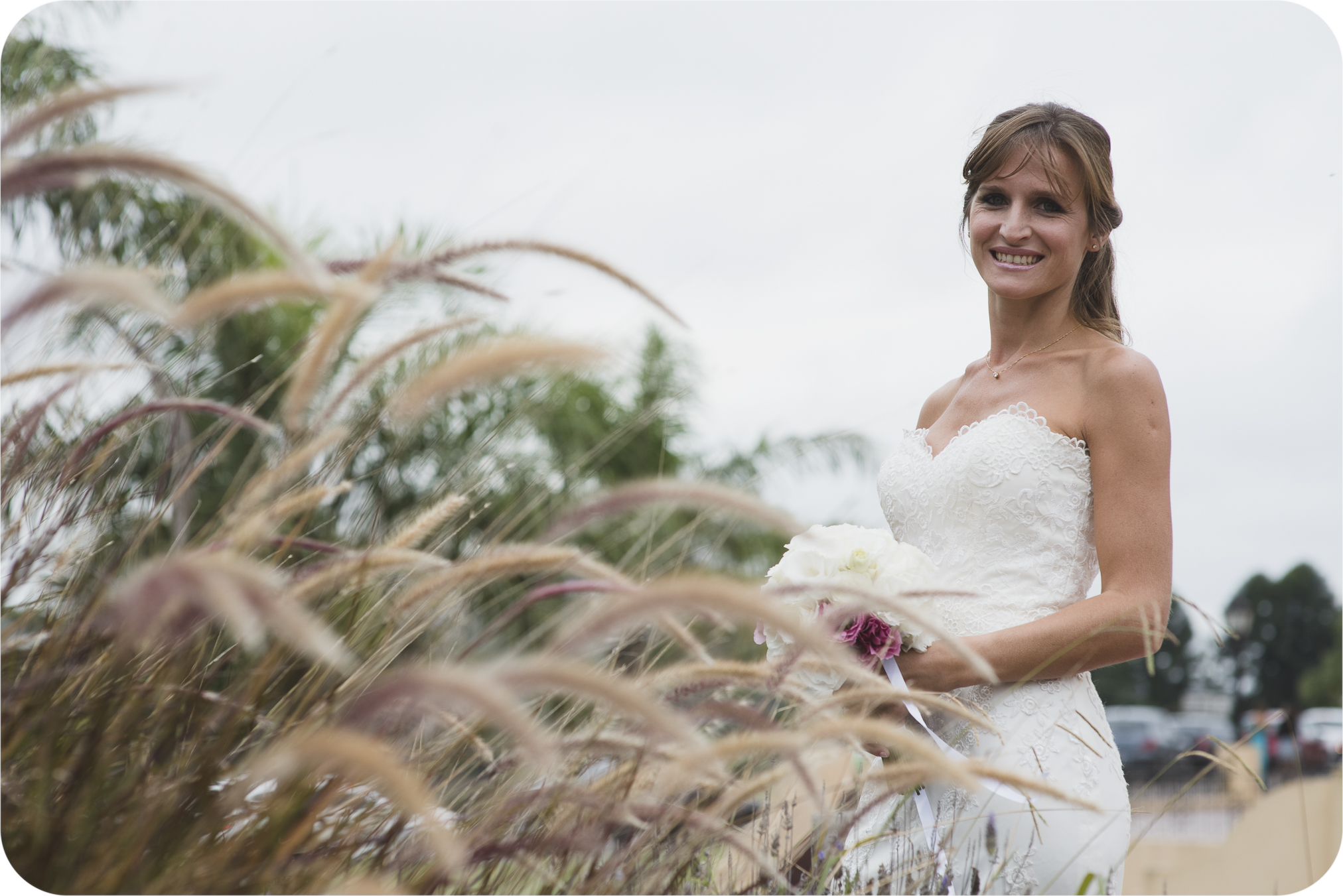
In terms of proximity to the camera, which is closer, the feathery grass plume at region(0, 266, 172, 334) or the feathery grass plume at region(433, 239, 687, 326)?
the feathery grass plume at region(0, 266, 172, 334)

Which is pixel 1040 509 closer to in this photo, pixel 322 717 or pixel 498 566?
pixel 498 566

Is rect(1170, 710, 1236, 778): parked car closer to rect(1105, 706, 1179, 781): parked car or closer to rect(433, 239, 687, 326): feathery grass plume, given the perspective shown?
rect(1105, 706, 1179, 781): parked car

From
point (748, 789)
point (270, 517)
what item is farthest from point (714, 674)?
point (270, 517)

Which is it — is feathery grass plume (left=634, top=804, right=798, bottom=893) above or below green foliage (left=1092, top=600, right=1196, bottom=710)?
above

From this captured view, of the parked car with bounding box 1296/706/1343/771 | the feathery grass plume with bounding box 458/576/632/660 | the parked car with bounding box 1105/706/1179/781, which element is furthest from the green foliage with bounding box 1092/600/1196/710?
the feathery grass plume with bounding box 458/576/632/660

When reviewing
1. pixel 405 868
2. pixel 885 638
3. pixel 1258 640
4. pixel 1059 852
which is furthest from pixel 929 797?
pixel 1258 640

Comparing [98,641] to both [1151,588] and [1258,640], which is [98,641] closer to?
[1151,588]

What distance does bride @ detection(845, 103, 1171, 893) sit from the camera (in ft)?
6.59

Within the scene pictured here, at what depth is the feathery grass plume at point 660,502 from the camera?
124cm

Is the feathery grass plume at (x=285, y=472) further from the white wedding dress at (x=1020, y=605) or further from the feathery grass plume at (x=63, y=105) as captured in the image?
the white wedding dress at (x=1020, y=605)

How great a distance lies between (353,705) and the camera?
1.01m

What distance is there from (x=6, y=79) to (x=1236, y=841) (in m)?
12.7

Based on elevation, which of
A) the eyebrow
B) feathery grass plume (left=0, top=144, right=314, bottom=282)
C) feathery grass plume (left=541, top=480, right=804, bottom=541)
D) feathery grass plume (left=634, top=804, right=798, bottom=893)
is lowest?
feathery grass plume (left=634, top=804, right=798, bottom=893)

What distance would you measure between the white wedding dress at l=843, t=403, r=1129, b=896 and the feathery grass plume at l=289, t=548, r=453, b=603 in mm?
1093
